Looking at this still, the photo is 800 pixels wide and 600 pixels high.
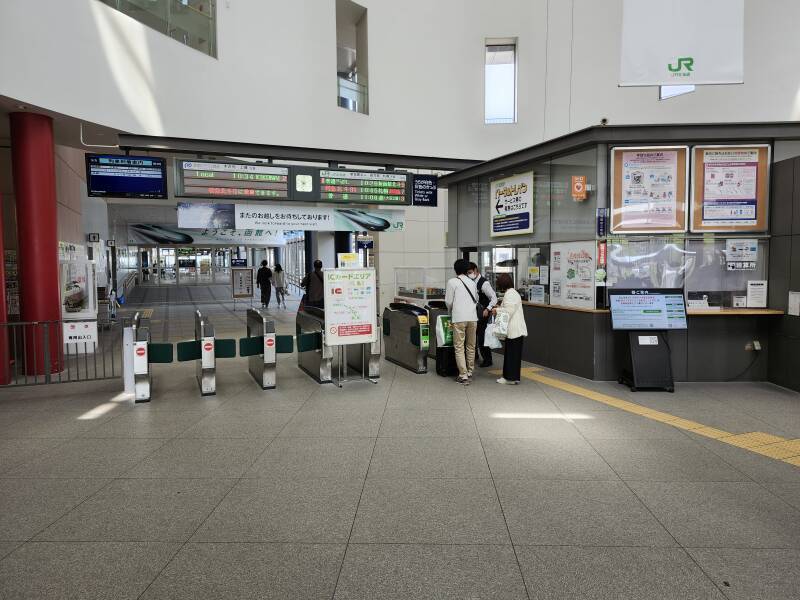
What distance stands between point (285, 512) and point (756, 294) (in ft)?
23.5

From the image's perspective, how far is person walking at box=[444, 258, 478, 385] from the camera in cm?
768

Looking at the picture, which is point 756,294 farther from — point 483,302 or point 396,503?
point 396,503

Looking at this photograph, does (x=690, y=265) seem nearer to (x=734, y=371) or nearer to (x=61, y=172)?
(x=734, y=371)

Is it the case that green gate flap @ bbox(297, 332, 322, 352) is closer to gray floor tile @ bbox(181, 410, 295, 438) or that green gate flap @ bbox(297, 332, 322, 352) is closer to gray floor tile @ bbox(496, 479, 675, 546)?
gray floor tile @ bbox(181, 410, 295, 438)

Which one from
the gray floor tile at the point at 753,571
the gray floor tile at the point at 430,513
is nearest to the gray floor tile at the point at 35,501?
the gray floor tile at the point at 430,513

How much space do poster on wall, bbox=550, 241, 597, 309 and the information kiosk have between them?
0.43 m

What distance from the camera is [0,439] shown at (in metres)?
5.49

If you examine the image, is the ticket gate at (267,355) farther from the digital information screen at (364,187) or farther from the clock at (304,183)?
the digital information screen at (364,187)

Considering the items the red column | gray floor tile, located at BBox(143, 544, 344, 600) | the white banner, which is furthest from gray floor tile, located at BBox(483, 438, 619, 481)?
the red column

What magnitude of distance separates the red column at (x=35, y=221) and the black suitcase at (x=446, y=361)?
19.8ft

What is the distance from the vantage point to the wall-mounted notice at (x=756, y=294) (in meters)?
7.56

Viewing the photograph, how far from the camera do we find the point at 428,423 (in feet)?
19.3

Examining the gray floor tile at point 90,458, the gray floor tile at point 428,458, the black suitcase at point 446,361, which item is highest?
the black suitcase at point 446,361

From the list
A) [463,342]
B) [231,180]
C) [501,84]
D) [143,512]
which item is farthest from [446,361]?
[501,84]
